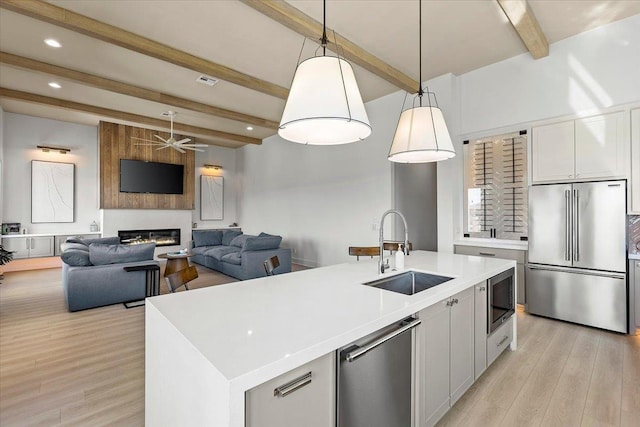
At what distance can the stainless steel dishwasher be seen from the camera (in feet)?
3.92

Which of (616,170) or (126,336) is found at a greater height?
(616,170)

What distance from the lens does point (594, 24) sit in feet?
11.0

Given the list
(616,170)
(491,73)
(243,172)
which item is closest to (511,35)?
(491,73)

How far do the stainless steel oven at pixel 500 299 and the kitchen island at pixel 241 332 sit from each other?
52 cm

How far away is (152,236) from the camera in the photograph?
7750 mm

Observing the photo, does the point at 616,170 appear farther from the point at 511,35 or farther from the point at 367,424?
the point at 367,424

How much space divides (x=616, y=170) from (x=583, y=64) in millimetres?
1295

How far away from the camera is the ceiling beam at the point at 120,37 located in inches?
115

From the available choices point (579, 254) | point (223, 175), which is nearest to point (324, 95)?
point (579, 254)

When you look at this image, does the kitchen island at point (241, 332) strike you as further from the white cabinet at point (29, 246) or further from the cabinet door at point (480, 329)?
the white cabinet at point (29, 246)

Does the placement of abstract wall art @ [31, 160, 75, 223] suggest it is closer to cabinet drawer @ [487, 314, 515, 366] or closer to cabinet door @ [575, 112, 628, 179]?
cabinet drawer @ [487, 314, 515, 366]

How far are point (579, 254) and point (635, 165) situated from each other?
1.04 meters

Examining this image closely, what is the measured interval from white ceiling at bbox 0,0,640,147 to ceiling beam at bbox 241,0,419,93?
0.27ft

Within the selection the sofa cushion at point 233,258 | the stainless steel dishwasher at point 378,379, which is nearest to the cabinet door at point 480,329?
the stainless steel dishwasher at point 378,379
